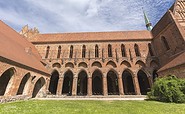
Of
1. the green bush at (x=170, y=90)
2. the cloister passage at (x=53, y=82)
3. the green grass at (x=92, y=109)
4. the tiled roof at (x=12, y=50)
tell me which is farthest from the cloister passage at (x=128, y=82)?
the tiled roof at (x=12, y=50)

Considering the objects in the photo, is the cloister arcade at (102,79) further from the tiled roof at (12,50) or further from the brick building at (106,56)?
the tiled roof at (12,50)

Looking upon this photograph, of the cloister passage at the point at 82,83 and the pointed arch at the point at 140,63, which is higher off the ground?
the pointed arch at the point at 140,63

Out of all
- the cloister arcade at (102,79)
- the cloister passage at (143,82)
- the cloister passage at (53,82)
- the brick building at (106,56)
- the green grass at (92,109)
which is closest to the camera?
the green grass at (92,109)

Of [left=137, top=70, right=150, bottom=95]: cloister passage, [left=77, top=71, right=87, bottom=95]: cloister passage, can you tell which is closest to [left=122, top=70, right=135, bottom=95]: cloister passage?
[left=137, top=70, right=150, bottom=95]: cloister passage

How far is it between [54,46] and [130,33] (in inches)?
663

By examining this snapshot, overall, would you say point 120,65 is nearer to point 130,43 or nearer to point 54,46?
point 130,43

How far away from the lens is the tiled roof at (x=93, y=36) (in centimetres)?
2457

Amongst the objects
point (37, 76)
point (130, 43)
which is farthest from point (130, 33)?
point (37, 76)

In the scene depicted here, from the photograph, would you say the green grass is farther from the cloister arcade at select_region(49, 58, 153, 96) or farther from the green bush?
the cloister arcade at select_region(49, 58, 153, 96)

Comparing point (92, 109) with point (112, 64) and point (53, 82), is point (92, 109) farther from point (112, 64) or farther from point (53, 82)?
point (53, 82)

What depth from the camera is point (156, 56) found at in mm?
21891

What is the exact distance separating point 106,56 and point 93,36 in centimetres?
637

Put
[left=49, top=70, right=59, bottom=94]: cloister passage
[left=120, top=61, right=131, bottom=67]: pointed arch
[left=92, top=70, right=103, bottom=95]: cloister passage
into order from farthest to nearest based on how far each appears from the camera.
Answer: [left=92, top=70, right=103, bottom=95]: cloister passage < [left=49, top=70, right=59, bottom=94]: cloister passage < [left=120, top=61, right=131, bottom=67]: pointed arch

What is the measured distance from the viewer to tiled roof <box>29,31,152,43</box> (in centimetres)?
2457
